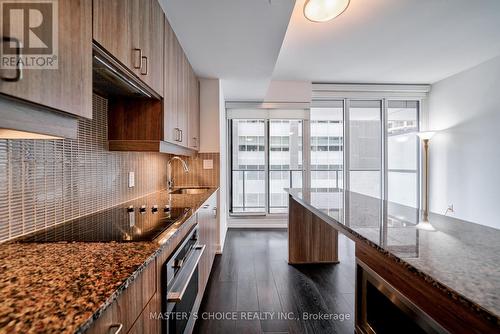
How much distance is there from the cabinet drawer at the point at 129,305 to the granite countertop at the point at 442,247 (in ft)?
2.84

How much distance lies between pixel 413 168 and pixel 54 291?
554 centimetres

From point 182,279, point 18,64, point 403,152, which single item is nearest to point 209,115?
point 182,279

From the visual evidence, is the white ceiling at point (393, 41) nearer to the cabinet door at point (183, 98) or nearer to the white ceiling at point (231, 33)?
the white ceiling at point (231, 33)

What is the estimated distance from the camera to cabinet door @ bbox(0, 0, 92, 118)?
0.61 meters

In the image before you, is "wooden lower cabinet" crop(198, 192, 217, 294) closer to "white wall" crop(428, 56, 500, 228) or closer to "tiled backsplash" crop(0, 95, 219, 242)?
"tiled backsplash" crop(0, 95, 219, 242)

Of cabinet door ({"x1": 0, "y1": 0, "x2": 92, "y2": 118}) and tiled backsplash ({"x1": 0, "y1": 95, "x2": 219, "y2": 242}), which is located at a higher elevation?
cabinet door ({"x1": 0, "y1": 0, "x2": 92, "y2": 118})

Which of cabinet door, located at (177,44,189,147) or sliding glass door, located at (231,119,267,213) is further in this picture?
sliding glass door, located at (231,119,267,213)

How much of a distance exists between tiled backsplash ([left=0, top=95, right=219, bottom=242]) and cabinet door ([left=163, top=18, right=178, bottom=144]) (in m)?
0.40

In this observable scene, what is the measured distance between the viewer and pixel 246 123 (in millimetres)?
4469

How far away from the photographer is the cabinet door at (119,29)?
94 cm

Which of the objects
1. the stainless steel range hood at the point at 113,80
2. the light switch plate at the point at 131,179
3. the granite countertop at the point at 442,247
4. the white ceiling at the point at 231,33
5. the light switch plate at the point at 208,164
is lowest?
the granite countertop at the point at 442,247

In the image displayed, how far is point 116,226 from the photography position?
3.89 ft

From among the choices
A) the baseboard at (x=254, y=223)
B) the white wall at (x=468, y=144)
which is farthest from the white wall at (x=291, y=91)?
the white wall at (x=468, y=144)

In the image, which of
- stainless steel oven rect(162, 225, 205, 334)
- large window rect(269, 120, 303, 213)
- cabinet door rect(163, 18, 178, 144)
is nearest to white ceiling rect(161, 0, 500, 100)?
cabinet door rect(163, 18, 178, 144)
